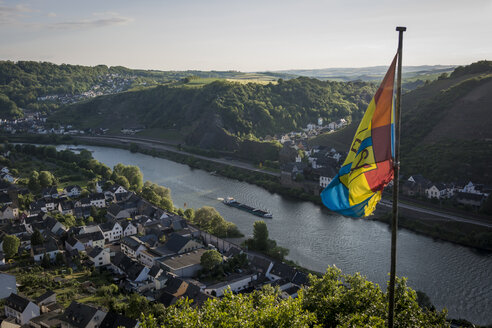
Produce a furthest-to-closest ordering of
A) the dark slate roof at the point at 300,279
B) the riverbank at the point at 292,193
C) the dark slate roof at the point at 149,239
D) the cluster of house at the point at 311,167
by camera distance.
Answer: the cluster of house at the point at 311,167, the riverbank at the point at 292,193, the dark slate roof at the point at 149,239, the dark slate roof at the point at 300,279

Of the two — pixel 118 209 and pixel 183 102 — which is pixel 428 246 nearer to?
pixel 118 209

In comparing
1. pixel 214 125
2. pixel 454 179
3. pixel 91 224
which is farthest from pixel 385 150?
pixel 214 125

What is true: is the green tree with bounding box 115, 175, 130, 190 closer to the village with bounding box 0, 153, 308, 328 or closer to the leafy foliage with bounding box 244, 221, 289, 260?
the village with bounding box 0, 153, 308, 328

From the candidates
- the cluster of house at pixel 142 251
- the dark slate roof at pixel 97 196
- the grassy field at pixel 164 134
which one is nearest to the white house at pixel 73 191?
the cluster of house at pixel 142 251

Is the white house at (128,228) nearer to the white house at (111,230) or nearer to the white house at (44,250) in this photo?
the white house at (111,230)

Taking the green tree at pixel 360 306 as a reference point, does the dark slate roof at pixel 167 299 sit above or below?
below
